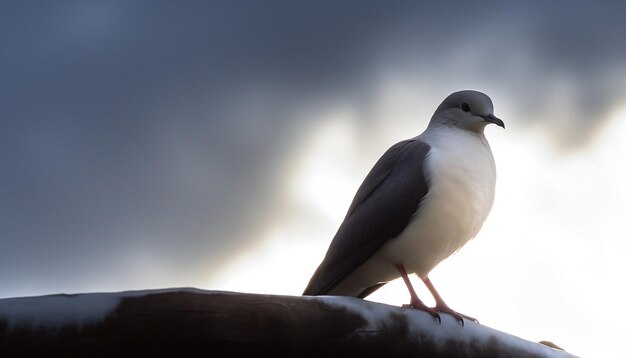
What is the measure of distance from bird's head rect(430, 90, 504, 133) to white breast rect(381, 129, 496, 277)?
0.41 meters

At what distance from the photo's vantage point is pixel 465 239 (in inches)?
166

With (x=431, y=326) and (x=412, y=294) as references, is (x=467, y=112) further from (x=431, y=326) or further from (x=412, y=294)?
(x=431, y=326)

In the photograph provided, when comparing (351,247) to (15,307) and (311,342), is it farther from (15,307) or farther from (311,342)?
(15,307)

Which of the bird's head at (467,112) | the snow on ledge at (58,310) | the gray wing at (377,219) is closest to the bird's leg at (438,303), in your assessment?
the gray wing at (377,219)

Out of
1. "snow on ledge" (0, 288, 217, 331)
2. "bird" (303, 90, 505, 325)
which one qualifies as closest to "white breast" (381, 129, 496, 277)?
"bird" (303, 90, 505, 325)

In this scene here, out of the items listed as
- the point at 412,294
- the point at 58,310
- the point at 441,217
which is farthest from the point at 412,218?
the point at 58,310

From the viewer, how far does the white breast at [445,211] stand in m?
4.03

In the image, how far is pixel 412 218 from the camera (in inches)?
160


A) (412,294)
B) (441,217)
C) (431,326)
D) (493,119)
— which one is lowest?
(431,326)

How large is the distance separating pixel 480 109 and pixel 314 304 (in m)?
2.89

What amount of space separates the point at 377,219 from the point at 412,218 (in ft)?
0.60

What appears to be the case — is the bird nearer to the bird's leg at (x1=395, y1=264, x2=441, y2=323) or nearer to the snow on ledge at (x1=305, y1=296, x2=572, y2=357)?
the bird's leg at (x1=395, y1=264, x2=441, y2=323)

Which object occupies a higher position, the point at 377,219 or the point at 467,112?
the point at 467,112

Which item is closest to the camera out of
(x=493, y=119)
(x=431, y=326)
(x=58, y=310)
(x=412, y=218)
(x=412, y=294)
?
(x=58, y=310)
